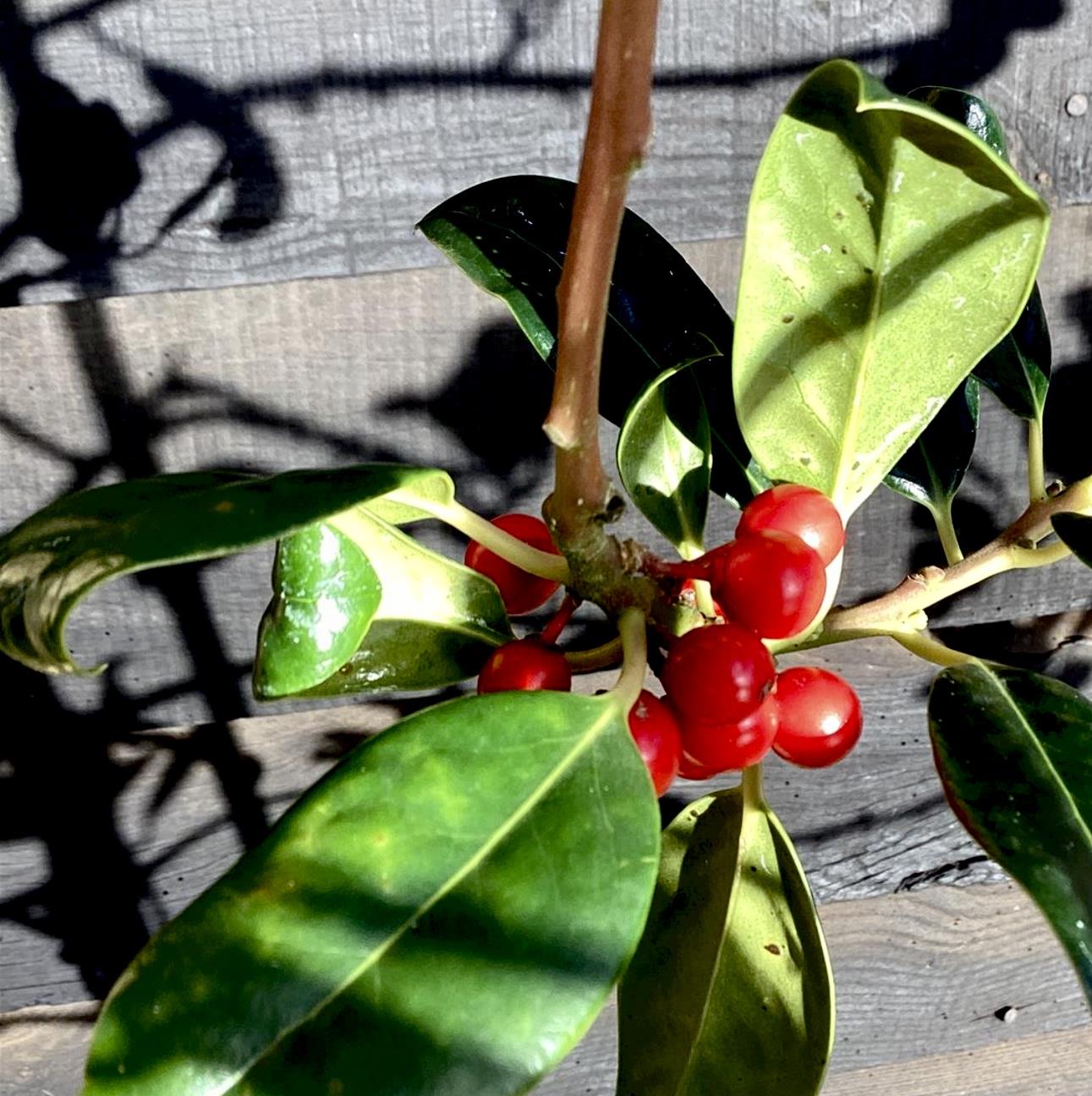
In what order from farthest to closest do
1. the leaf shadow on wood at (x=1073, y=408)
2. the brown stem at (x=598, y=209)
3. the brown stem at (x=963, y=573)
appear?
the leaf shadow on wood at (x=1073, y=408) → the brown stem at (x=963, y=573) → the brown stem at (x=598, y=209)

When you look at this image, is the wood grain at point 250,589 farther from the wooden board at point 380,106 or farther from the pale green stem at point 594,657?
the pale green stem at point 594,657

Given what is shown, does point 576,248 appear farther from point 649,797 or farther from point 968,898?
point 968,898

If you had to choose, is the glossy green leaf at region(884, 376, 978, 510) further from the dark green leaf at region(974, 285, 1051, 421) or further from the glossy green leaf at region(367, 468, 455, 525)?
the glossy green leaf at region(367, 468, 455, 525)

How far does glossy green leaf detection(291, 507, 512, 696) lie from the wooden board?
1.04ft

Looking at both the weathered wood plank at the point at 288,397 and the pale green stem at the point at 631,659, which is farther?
the weathered wood plank at the point at 288,397

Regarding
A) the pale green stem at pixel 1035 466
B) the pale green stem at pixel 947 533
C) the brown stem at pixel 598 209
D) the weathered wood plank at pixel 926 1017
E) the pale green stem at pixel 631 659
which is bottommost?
the weathered wood plank at pixel 926 1017

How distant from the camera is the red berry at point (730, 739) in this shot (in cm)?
38

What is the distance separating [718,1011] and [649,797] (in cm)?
19

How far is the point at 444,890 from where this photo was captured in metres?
0.31

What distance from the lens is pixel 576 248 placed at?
0.85 ft

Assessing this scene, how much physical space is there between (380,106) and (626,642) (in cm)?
41

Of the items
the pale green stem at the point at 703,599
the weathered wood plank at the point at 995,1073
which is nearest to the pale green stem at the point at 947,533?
the pale green stem at the point at 703,599

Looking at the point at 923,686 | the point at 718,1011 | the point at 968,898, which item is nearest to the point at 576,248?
the point at 718,1011

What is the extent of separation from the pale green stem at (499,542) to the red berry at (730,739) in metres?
0.07
